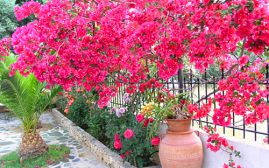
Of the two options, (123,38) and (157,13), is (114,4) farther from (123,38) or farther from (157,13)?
(157,13)

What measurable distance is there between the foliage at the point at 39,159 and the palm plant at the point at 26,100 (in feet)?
0.40

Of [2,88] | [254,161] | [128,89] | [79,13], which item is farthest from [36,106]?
[254,161]

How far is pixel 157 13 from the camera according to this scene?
12.7 ft

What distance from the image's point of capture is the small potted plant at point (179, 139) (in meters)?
4.20

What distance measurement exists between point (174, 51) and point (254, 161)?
4.70 ft

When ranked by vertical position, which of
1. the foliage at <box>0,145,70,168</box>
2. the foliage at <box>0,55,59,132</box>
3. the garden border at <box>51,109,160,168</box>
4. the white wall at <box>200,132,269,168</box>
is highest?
the foliage at <box>0,55,59,132</box>

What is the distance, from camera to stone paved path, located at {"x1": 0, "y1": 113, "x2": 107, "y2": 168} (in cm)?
612

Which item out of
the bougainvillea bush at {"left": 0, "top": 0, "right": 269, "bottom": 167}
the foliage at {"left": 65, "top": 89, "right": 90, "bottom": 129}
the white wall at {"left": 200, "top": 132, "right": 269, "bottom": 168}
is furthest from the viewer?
the foliage at {"left": 65, "top": 89, "right": 90, "bottom": 129}

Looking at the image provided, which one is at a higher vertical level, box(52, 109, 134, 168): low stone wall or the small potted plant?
the small potted plant

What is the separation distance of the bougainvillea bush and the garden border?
3.23ft

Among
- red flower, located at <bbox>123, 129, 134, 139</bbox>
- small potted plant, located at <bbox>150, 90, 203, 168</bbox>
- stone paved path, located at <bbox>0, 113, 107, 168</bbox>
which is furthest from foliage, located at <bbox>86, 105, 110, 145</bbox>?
small potted plant, located at <bbox>150, 90, 203, 168</bbox>

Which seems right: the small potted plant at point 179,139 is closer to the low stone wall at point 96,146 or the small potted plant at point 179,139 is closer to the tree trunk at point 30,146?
the low stone wall at point 96,146

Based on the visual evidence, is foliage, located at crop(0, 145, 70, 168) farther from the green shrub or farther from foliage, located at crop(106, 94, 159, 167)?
foliage, located at crop(106, 94, 159, 167)

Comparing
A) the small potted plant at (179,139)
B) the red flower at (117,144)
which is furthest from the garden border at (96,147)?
the small potted plant at (179,139)
